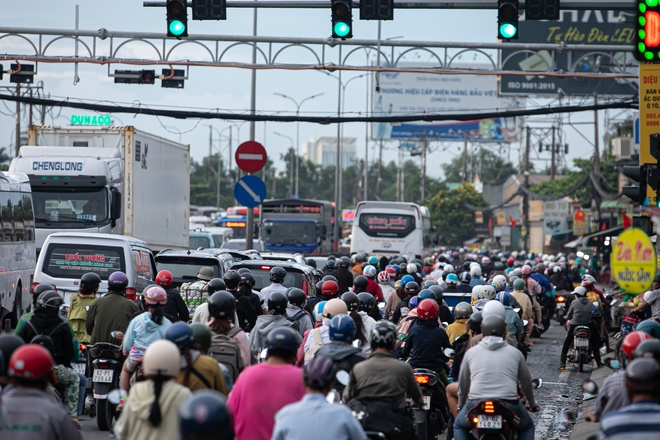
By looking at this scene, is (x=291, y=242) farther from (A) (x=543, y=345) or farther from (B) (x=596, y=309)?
(B) (x=596, y=309)

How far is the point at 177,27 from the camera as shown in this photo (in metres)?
17.3

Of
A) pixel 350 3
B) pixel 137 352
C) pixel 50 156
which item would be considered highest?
pixel 350 3

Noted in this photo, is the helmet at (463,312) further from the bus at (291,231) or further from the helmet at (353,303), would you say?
the bus at (291,231)

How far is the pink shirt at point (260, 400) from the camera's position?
7055mm

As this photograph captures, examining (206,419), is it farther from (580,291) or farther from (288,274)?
(580,291)

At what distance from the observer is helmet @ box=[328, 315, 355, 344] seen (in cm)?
909

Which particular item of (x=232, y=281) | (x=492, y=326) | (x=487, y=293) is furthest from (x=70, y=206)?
(x=492, y=326)

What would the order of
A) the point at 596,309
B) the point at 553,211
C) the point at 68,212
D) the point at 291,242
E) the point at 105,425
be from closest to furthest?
the point at 105,425
the point at 596,309
the point at 68,212
the point at 291,242
the point at 553,211

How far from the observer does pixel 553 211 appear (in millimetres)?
72312

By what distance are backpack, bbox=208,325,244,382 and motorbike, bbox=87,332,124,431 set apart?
10.3 feet

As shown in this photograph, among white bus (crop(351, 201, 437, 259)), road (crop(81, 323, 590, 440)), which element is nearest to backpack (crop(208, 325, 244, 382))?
road (crop(81, 323, 590, 440))

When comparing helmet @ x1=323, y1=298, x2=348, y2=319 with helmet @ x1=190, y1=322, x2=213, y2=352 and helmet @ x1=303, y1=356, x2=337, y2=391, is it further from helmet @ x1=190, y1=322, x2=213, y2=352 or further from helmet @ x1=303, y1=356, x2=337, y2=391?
helmet @ x1=303, y1=356, x2=337, y2=391

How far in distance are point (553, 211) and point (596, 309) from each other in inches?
2004

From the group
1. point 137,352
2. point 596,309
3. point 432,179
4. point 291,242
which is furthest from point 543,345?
point 432,179
